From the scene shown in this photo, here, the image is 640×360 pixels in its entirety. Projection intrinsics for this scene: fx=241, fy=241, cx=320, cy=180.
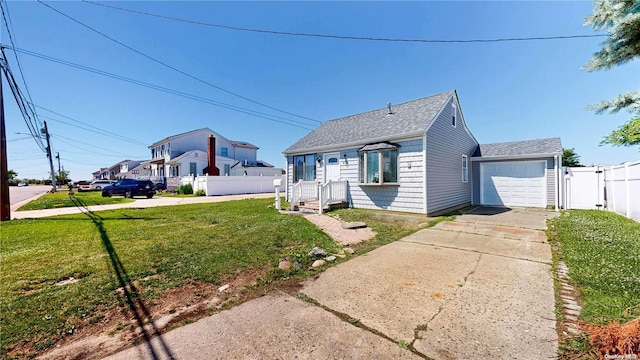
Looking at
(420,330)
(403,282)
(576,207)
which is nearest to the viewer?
(420,330)

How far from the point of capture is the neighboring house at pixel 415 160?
29.8 ft

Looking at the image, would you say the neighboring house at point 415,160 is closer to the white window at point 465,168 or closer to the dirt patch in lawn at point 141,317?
the white window at point 465,168

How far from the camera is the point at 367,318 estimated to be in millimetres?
2484

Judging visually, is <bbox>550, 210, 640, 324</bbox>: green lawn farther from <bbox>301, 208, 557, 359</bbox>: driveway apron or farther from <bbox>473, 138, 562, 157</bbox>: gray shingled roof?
<bbox>473, 138, 562, 157</bbox>: gray shingled roof

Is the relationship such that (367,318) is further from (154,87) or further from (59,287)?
(154,87)

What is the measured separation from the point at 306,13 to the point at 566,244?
11039 mm

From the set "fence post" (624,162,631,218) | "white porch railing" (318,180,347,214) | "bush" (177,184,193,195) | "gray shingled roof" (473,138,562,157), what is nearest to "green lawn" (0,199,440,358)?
"white porch railing" (318,180,347,214)

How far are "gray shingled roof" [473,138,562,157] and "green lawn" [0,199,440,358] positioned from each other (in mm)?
7730

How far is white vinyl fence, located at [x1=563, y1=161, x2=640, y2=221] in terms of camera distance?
7.81 meters

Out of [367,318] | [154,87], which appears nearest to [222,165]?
[154,87]

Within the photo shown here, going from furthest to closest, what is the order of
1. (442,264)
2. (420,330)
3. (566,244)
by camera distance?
(566,244)
(442,264)
(420,330)

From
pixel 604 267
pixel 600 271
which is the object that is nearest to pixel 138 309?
pixel 600 271

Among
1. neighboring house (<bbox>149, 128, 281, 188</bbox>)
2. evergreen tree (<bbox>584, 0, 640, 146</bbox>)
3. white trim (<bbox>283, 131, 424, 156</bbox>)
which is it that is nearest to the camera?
evergreen tree (<bbox>584, 0, 640, 146</bbox>)

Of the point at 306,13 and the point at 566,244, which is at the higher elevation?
the point at 306,13
